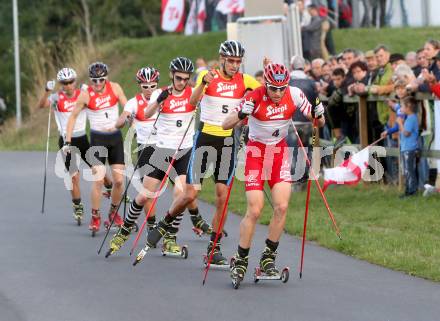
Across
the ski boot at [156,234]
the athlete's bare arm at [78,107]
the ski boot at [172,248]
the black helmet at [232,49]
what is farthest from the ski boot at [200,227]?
the black helmet at [232,49]

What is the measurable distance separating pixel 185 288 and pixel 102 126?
5611mm

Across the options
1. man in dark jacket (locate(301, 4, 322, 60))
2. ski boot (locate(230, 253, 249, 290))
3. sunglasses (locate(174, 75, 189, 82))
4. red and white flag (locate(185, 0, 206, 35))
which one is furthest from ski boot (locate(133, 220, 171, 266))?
red and white flag (locate(185, 0, 206, 35))

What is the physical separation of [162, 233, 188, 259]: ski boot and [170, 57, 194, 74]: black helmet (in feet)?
5.87

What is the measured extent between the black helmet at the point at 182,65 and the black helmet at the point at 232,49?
0.89 meters

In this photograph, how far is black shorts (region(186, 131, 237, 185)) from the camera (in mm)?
13086

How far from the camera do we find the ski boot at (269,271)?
11469 mm

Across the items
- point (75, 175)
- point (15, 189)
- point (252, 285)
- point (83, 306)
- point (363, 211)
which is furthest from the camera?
point (15, 189)

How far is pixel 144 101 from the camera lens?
49.3 feet

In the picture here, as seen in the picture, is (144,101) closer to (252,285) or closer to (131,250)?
(131,250)

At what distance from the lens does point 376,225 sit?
1528 centimetres

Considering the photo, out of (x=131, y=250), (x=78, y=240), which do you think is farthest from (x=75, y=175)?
(x=131, y=250)

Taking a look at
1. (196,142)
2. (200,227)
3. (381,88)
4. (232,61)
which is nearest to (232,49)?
(232,61)

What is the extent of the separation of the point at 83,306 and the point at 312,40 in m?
18.2

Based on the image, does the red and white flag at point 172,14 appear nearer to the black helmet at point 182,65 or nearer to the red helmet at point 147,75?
the red helmet at point 147,75
